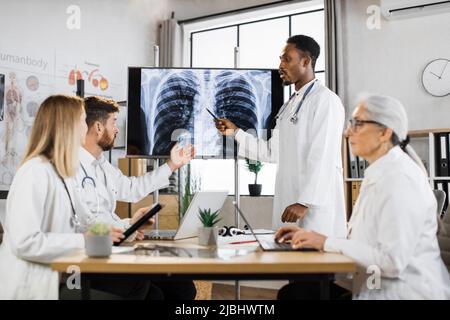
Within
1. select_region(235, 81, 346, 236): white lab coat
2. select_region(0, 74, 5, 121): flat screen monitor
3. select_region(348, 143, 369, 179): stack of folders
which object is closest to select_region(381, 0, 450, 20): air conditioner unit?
select_region(348, 143, 369, 179): stack of folders

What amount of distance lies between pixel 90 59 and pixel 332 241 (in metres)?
4.53

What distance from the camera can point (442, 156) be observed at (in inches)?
183

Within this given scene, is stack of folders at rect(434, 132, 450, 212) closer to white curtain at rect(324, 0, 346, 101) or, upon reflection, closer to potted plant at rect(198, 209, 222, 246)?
white curtain at rect(324, 0, 346, 101)

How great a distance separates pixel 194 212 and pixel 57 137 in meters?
0.59

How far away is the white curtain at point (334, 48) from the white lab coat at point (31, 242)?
383cm

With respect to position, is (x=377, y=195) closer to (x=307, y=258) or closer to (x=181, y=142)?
(x=307, y=258)

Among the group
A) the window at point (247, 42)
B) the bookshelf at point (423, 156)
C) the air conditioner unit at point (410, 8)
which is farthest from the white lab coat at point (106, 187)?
the air conditioner unit at point (410, 8)

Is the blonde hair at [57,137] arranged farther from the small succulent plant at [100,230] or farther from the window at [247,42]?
the window at [247,42]

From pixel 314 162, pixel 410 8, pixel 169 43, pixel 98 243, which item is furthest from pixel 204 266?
pixel 169 43

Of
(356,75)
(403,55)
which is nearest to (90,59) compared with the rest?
(356,75)

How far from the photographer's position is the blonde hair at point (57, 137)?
6.21 ft

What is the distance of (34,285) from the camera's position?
1.73 meters

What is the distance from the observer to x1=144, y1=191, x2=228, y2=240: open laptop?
7.00 ft

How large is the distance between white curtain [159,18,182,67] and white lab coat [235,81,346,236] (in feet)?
12.0
